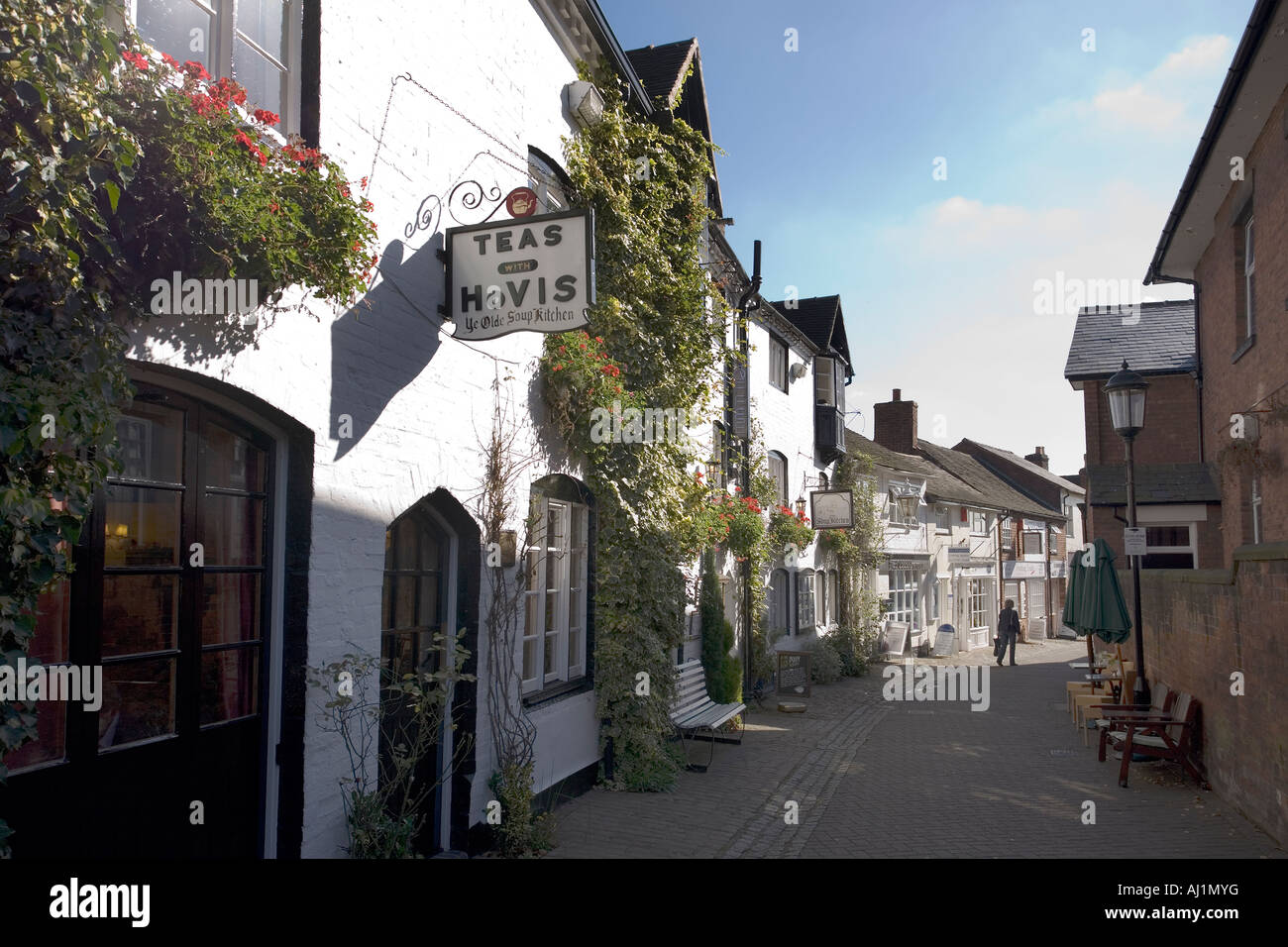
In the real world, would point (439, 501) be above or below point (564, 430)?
below

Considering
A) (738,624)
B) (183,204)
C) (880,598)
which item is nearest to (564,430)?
(183,204)

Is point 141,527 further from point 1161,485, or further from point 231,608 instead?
point 1161,485

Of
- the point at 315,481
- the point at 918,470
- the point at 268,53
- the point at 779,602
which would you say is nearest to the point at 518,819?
the point at 315,481

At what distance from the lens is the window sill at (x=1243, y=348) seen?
11.9 m

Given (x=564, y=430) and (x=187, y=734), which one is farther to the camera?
(x=564, y=430)

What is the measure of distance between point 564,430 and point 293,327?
3625 mm

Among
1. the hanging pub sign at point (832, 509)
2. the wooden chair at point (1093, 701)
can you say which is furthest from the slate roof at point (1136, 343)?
the wooden chair at point (1093, 701)

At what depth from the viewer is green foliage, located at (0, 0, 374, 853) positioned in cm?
318

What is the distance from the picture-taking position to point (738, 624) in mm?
16828

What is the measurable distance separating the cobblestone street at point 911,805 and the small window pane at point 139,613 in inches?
142

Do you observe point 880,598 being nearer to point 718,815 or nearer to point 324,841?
point 718,815

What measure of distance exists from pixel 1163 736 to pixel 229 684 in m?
8.48

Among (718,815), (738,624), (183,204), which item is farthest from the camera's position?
(738,624)
